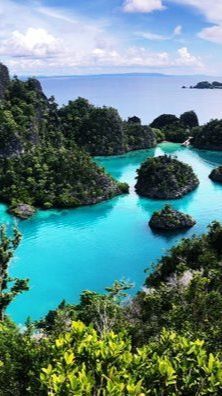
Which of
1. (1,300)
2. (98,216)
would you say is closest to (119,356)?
(1,300)

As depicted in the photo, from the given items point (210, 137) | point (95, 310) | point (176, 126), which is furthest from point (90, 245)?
point (176, 126)

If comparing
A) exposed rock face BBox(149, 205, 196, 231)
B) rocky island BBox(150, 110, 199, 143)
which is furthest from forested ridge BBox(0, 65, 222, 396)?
rocky island BBox(150, 110, 199, 143)

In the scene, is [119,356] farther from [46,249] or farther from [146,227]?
→ [146,227]

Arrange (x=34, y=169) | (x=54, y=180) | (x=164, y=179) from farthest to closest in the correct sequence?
(x=164, y=179)
(x=34, y=169)
(x=54, y=180)

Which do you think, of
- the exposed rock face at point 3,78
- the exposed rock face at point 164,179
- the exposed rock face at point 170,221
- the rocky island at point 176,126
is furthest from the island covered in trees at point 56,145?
the exposed rock face at point 170,221

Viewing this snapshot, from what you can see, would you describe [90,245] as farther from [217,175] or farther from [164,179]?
[217,175]

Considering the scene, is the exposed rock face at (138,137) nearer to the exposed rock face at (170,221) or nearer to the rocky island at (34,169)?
the rocky island at (34,169)
